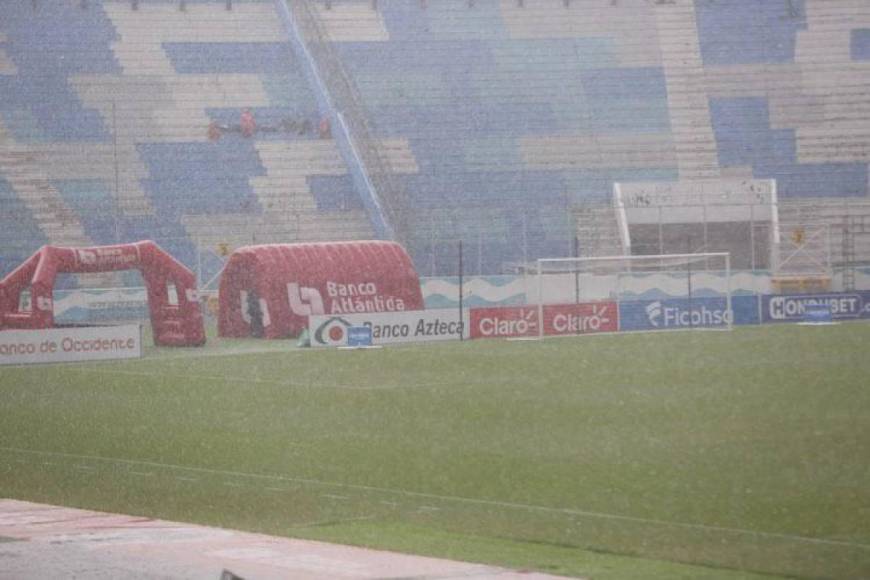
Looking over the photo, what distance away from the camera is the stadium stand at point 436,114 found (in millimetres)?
41344

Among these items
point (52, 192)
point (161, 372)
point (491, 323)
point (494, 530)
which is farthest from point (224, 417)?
point (52, 192)

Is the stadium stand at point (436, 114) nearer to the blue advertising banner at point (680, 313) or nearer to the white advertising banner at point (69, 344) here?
the blue advertising banner at point (680, 313)

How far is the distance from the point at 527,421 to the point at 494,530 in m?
6.77

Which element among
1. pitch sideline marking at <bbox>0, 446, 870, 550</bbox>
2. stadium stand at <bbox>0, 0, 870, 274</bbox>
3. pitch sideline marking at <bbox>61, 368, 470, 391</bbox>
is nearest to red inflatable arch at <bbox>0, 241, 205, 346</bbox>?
pitch sideline marking at <bbox>61, 368, 470, 391</bbox>

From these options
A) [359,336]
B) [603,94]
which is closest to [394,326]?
[359,336]

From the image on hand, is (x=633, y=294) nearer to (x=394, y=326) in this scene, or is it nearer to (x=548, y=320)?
(x=548, y=320)

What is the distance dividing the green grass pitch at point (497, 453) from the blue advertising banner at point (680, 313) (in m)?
7.20

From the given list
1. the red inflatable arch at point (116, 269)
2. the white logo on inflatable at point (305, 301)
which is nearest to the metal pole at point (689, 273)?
the white logo on inflatable at point (305, 301)

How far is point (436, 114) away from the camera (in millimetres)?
45312

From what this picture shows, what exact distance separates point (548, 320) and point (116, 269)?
345 inches

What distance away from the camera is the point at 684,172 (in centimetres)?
4512

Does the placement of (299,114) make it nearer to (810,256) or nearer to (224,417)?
(810,256)

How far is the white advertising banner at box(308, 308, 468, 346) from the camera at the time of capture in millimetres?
30188

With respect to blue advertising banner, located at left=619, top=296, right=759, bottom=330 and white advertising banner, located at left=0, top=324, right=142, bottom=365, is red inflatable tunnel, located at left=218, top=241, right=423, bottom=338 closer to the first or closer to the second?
blue advertising banner, located at left=619, top=296, right=759, bottom=330
